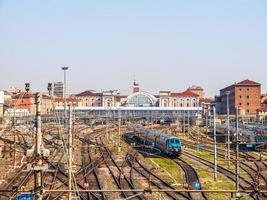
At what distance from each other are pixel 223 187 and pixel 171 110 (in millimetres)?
98715

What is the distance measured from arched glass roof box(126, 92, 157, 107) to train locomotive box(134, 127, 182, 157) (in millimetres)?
86500

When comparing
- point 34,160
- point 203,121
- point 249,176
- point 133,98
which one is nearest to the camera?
point 34,160

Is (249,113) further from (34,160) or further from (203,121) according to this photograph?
(34,160)

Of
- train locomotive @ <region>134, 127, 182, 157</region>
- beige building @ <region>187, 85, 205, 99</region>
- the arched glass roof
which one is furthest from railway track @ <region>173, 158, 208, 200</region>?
beige building @ <region>187, 85, 205, 99</region>

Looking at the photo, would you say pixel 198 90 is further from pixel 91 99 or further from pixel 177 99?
pixel 91 99

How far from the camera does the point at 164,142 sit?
37.7m

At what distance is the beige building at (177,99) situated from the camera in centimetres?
13931

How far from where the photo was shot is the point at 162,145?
38.9 metres

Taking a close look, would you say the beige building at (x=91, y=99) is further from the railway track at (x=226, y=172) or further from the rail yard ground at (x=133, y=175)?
the railway track at (x=226, y=172)

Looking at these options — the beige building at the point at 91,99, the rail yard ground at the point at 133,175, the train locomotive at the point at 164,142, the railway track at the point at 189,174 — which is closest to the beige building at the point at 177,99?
the beige building at the point at 91,99

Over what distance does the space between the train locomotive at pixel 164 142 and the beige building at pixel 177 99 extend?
90.9 m

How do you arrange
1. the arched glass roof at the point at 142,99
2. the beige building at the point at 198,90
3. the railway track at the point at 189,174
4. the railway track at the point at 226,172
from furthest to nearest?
the beige building at the point at 198,90
the arched glass roof at the point at 142,99
the railway track at the point at 226,172
the railway track at the point at 189,174

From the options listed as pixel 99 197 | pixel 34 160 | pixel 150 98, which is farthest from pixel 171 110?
pixel 34 160

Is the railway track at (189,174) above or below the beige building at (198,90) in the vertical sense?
below
